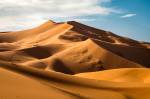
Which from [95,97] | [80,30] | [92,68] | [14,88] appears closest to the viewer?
[14,88]

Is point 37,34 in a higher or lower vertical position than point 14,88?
lower

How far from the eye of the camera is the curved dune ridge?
1395 centimetres

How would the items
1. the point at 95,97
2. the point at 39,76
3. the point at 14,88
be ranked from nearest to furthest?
the point at 14,88 → the point at 95,97 → the point at 39,76

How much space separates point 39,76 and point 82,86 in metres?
2.01

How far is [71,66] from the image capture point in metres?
43.4

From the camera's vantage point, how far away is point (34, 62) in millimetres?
42719

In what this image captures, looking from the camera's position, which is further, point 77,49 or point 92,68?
point 77,49

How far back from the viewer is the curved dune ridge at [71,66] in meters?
13.9

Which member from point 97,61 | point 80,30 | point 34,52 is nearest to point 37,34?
point 80,30

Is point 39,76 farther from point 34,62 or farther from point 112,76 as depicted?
point 34,62

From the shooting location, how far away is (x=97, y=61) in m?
44.3

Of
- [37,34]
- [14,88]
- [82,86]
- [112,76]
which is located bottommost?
[37,34]

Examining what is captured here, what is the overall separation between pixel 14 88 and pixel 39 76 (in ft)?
18.3

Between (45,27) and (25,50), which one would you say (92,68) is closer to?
(25,50)
